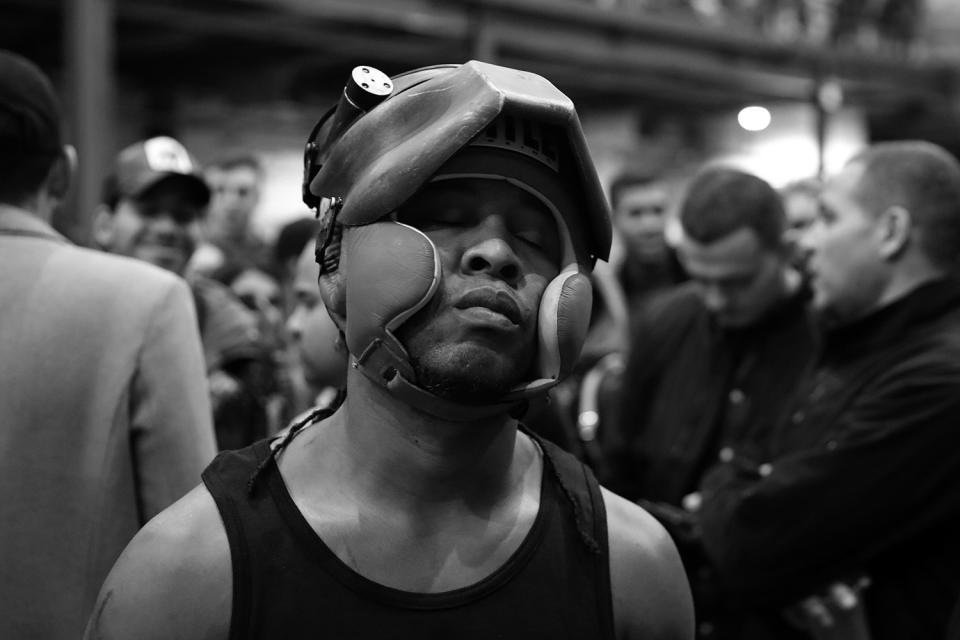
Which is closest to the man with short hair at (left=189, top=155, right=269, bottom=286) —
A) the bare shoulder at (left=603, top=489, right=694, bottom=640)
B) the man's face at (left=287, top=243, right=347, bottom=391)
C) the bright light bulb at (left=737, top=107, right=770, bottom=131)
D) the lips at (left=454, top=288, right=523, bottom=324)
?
the man's face at (left=287, top=243, right=347, bottom=391)

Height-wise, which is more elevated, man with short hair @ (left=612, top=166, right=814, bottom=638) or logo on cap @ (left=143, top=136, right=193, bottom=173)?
logo on cap @ (left=143, top=136, right=193, bottom=173)

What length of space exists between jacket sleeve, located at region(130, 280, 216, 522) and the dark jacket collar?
181 centimetres

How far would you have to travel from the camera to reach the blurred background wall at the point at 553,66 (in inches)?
393

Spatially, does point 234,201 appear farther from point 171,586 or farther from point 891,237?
point 171,586

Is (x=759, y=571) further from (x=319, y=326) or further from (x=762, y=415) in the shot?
(x=319, y=326)

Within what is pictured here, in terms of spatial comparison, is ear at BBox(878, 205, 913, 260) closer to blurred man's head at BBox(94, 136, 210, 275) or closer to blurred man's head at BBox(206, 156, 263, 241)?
blurred man's head at BBox(94, 136, 210, 275)

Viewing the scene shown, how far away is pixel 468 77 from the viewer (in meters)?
1.67

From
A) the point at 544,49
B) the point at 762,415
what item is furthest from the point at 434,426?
the point at 544,49

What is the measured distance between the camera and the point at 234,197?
6523mm

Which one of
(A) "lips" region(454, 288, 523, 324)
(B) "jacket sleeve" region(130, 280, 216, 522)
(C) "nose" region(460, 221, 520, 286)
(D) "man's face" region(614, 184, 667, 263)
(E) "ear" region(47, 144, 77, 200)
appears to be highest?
(C) "nose" region(460, 221, 520, 286)

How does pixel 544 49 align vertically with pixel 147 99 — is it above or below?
above

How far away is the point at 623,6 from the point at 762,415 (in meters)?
8.87

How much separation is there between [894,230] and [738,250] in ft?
2.84

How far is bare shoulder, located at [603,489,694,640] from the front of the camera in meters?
1.81
